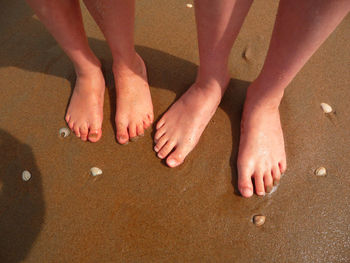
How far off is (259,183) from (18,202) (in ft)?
3.64

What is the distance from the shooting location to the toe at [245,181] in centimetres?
108

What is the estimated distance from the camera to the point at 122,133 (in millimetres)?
1231

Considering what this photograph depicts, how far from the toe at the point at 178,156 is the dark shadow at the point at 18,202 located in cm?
62

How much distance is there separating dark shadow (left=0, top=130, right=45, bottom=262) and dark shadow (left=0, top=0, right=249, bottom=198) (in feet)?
1.52

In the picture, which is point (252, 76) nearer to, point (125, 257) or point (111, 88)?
point (111, 88)

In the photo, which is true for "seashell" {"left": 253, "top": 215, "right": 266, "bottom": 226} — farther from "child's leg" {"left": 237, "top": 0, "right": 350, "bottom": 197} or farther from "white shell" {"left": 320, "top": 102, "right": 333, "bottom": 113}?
"white shell" {"left": 320, "top": 102, "right": 333, "bottom": 113}

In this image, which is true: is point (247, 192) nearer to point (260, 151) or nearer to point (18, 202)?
point (260, 151)

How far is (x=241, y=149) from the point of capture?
116cm

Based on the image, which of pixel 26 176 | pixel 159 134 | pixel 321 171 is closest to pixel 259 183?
pixel 321 171

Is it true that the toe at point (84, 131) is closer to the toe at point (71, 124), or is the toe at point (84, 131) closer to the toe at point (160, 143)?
the toe at point (71, 124)

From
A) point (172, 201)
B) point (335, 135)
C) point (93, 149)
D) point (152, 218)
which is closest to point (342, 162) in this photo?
point (335, 135)

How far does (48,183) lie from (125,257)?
51 cm

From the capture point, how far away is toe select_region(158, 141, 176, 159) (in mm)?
1193

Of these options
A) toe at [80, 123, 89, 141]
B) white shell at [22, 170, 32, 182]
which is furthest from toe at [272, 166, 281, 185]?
white shell at [22, 170, 32, 182]
